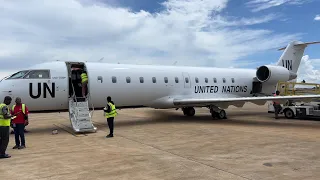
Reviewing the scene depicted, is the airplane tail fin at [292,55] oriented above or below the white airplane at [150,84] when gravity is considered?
above

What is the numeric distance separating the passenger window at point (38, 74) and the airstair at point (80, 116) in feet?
5.09

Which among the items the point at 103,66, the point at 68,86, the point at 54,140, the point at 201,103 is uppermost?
the point at 103,66

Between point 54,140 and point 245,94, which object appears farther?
point 245,94

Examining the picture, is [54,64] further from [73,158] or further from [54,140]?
[73,158]

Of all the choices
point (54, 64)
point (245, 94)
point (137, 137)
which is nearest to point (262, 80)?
point (245, 94)

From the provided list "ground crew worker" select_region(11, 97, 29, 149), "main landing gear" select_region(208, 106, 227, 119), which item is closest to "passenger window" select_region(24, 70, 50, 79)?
"ground crew worker" select_region(11, 97, 29, 149)

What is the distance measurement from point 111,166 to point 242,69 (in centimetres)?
1693

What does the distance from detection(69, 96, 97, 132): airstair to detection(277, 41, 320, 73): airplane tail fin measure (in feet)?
52.1

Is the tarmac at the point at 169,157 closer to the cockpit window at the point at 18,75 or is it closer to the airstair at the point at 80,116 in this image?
the airstair at the point at 80,116

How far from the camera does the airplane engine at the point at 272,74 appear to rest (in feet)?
65.6

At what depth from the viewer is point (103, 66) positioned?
14750 mm

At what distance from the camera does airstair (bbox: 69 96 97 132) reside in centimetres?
1211

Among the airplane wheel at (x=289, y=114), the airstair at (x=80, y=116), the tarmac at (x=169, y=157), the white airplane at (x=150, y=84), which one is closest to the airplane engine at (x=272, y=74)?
the white airplane at (x=150, y=84)

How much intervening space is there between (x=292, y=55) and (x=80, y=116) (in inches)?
691
